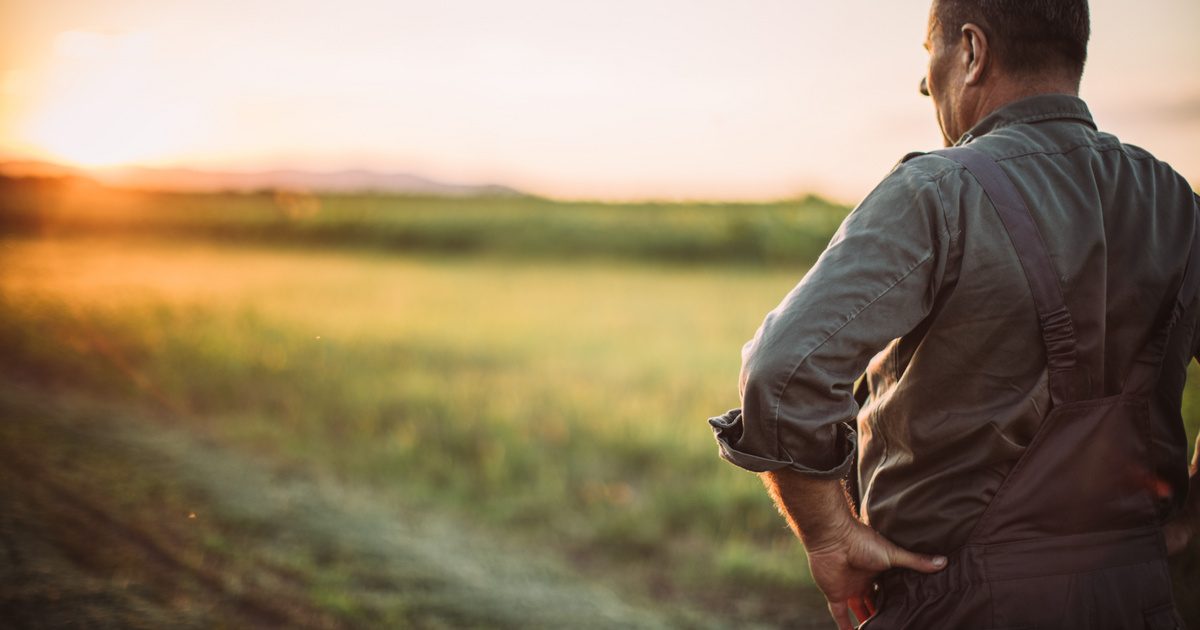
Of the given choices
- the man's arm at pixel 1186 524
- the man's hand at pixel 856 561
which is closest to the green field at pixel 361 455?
the man's arm at pixel 1186 524

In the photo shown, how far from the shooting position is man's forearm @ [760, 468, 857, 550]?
1.72 meters

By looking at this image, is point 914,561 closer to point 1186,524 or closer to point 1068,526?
point 1068,526

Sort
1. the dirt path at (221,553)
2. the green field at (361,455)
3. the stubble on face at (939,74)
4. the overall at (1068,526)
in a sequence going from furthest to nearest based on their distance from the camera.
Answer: the green field at (361,455)
the dirt path at (221,553)
the stubble on face at (939,74)
the overall at (1068,526)

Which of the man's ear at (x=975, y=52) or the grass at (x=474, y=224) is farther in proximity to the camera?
the grass at (x=474, y=224)

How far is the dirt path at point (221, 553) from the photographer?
11.0 feet

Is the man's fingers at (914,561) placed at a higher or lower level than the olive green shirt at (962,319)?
lower

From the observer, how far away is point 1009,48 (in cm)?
180

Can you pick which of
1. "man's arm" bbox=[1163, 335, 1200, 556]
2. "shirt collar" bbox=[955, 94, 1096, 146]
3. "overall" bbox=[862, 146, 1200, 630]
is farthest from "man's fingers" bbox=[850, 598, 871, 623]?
"shirt collar" bbox=[955, 94, 1096, 146]

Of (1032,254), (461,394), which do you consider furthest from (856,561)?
(461,394)

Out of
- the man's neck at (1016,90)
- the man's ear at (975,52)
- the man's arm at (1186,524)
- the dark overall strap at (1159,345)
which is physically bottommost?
the man's arm at (1186,524)

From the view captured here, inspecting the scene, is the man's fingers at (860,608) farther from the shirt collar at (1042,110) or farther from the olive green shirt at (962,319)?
the shirt collar at (1042,110)

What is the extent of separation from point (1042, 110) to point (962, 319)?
50cm

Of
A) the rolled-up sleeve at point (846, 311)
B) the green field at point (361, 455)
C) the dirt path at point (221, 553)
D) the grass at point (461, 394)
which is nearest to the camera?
the rolled-up sleeve at point (846, 311)

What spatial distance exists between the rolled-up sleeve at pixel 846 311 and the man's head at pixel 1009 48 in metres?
0.36
